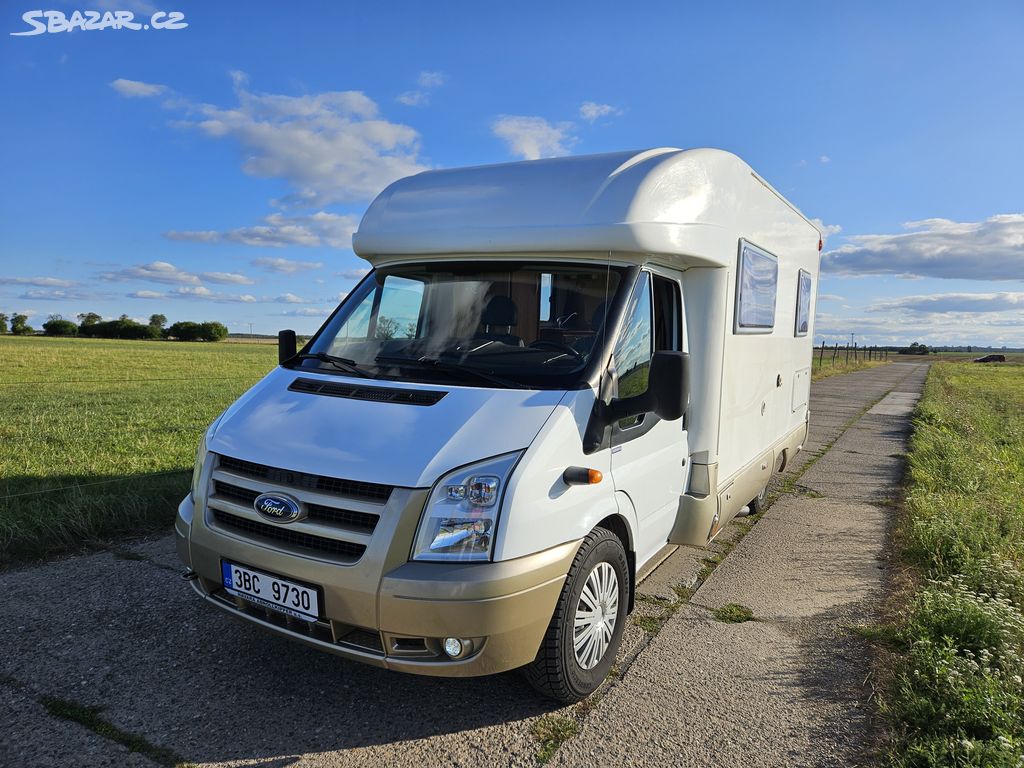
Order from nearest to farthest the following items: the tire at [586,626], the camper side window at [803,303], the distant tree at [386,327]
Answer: the tire at [586,626]
the distant tree at [386,327]
the camper side window at [803,303]

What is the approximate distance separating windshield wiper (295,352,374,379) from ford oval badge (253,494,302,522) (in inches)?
31.1

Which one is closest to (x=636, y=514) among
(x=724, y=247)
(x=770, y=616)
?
(x=770, y=616)

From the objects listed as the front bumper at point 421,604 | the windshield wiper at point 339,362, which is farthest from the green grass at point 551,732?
the windshield wiper at point 339,362

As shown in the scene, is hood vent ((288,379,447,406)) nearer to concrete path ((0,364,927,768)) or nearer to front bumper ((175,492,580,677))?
front bumper ((175,492,580,677))

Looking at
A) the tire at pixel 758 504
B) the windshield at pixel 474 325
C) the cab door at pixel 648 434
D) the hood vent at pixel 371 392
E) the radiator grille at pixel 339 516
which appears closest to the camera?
the radiator grille at pixel 339 516

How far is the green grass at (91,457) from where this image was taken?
5.19 meters

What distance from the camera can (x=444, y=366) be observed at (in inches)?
135

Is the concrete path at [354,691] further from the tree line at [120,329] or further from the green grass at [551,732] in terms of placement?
the tree line at [120,329]

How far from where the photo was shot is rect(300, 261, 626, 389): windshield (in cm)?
341

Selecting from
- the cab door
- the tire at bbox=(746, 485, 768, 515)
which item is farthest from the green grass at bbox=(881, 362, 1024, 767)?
the cab door

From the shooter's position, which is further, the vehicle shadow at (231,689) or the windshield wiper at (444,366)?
the windshield wiper at (444,366)

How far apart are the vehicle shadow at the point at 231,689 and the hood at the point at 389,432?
1171 millimetres

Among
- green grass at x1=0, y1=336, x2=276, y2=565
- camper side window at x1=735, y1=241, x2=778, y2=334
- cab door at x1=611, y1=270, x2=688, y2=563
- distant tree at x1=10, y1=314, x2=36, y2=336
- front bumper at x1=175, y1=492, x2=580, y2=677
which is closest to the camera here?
front bumper at x1=175, y1=492, x2=580, y2=677

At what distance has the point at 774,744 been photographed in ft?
9.93
